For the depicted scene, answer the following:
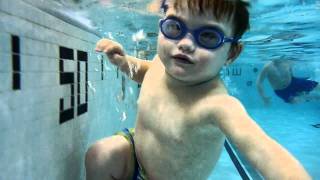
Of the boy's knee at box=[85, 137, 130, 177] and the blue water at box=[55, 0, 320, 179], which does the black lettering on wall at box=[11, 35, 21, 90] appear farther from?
the blue water at box=[55, 0, 320, 179]

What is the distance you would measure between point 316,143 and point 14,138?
1124 cm

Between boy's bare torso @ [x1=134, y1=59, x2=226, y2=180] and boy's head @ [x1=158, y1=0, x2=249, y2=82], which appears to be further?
boy's bare torso @ [x1=134, y1=59, x2=226, y2=180]

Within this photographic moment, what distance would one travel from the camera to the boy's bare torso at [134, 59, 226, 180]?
10.2 ft

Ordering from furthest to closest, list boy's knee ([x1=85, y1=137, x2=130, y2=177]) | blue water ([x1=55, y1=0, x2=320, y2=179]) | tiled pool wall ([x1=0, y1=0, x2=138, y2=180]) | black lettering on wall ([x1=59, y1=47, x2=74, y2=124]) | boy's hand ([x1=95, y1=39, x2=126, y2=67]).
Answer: blue water ([x1=55, y1=0, x2=320, y2=179]) → boy's hand ([x1=95, y1=39, x2=126, y2=67]) → black lettering on wall ([x1=59, y1=47, x2=74, y2=124]) → boy's knee ([x1=85, y1=137, x2=130, y2=177]) → tiled pool wall ([x1=0, y1=0, x2=138, y2=180])

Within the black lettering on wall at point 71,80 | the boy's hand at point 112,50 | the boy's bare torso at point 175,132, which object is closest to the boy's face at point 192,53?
the boy's bare torso at point 175,132

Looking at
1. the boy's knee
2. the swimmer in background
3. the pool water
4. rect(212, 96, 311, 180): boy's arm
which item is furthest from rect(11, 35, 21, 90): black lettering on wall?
the swimmer in background

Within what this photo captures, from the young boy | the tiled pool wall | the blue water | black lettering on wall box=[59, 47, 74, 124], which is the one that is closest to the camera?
the tiled pool wall

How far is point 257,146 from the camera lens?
2475 mm

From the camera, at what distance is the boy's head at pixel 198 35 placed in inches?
115

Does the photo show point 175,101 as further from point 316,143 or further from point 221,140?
point 316,143

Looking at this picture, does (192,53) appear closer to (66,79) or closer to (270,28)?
(66,79)

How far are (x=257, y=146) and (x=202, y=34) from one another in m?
1.02

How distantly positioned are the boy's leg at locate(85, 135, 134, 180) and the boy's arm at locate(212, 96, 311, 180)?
1160 mm

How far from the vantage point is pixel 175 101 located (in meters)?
3.23
